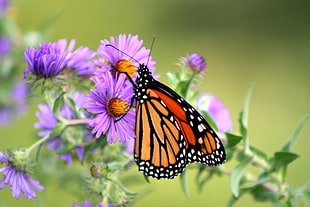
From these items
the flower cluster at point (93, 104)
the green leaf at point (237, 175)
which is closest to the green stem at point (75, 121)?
the flower cluster at point (93, 104)

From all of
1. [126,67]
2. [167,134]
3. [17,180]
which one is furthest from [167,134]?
[17,180]

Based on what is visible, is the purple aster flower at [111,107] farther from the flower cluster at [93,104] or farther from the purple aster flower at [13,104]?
the purple aster flower at [13,104]

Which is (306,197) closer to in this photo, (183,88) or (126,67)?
(183,88)

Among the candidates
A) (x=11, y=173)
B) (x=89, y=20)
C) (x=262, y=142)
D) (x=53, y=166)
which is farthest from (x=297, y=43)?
(x=11, y=173)

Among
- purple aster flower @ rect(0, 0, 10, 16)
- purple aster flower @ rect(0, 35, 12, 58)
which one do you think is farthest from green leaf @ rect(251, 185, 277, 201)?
purple aster flower @ rect(0, 0, 10, 16)

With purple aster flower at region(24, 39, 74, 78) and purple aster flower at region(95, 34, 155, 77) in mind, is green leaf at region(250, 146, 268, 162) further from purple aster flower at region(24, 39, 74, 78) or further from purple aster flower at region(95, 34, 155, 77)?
purple aster flower at region(24, 39, 74, 78)
